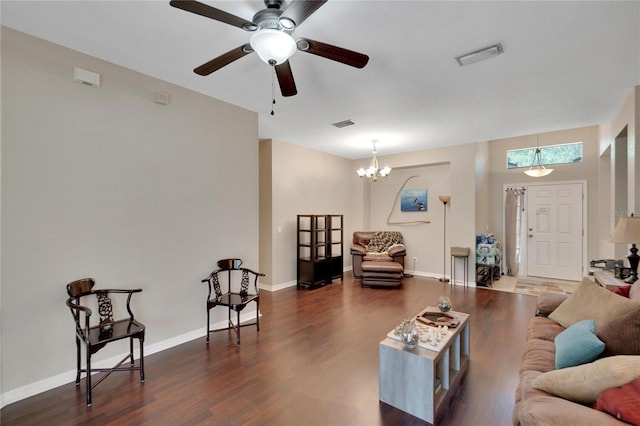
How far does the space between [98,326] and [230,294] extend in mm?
1259

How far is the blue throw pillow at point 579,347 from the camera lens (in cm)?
165

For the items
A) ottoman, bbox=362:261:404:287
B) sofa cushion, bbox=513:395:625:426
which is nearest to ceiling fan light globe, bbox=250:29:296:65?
sofa cushion, bbox=513:395:625:426

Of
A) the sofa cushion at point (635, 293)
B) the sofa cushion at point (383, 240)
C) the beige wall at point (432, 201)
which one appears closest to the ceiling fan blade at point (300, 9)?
the sofa cushion at point (635, 293)

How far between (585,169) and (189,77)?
7.08 m

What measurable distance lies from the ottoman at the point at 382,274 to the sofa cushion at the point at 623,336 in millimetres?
3785

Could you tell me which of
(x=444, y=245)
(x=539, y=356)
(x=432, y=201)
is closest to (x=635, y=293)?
(x=539, y=356)

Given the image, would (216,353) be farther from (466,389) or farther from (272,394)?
(466,389)

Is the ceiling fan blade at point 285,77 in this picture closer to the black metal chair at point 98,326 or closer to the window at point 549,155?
the black metal chair at point 98,326

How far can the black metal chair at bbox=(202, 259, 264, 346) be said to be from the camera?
3145 millimetres

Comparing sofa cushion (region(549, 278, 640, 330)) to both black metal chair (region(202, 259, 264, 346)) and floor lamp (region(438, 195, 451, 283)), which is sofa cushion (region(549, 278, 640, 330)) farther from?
floor lamp (region(438, 195, 451, 283))

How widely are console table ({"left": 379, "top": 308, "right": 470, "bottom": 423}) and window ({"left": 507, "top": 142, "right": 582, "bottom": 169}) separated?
18.5 feet

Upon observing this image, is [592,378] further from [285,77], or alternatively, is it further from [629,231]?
[285,77]

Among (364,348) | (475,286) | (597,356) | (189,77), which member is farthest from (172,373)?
(475,286)

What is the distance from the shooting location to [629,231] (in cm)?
274
